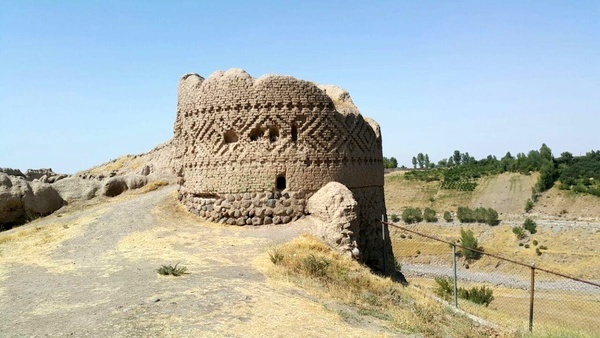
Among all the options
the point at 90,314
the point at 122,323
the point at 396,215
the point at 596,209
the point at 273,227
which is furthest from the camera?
the point at 396,215

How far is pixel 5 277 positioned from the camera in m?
9.98

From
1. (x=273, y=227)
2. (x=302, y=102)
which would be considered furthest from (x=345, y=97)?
(x=273, y=227)

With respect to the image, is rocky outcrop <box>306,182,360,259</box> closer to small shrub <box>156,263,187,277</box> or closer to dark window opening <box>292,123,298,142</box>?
dark window opening <box>292,123,298,142</box>

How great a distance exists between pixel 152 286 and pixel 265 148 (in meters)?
5.92

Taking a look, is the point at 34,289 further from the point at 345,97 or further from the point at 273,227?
the point at 345,97

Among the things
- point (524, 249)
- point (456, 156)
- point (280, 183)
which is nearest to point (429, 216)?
point (524, 249)

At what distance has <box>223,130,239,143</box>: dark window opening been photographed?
13859 millimetres

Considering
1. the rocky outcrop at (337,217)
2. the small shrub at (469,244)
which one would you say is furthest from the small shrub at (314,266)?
the small shrub at (469,244)

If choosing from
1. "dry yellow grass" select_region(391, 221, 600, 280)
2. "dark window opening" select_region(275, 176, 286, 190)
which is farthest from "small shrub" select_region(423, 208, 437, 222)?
"dark window opening" select_region(275, 176, 286, 190)

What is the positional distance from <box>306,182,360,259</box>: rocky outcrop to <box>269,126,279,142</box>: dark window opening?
2.06 meters

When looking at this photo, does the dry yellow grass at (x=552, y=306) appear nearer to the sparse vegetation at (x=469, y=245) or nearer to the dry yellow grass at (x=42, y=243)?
the sparse vegetation at (x=469, y=245)

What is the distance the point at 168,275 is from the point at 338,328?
149 inches

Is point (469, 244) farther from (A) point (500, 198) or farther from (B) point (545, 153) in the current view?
(B) point (545, 153)

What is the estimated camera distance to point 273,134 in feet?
45.4
